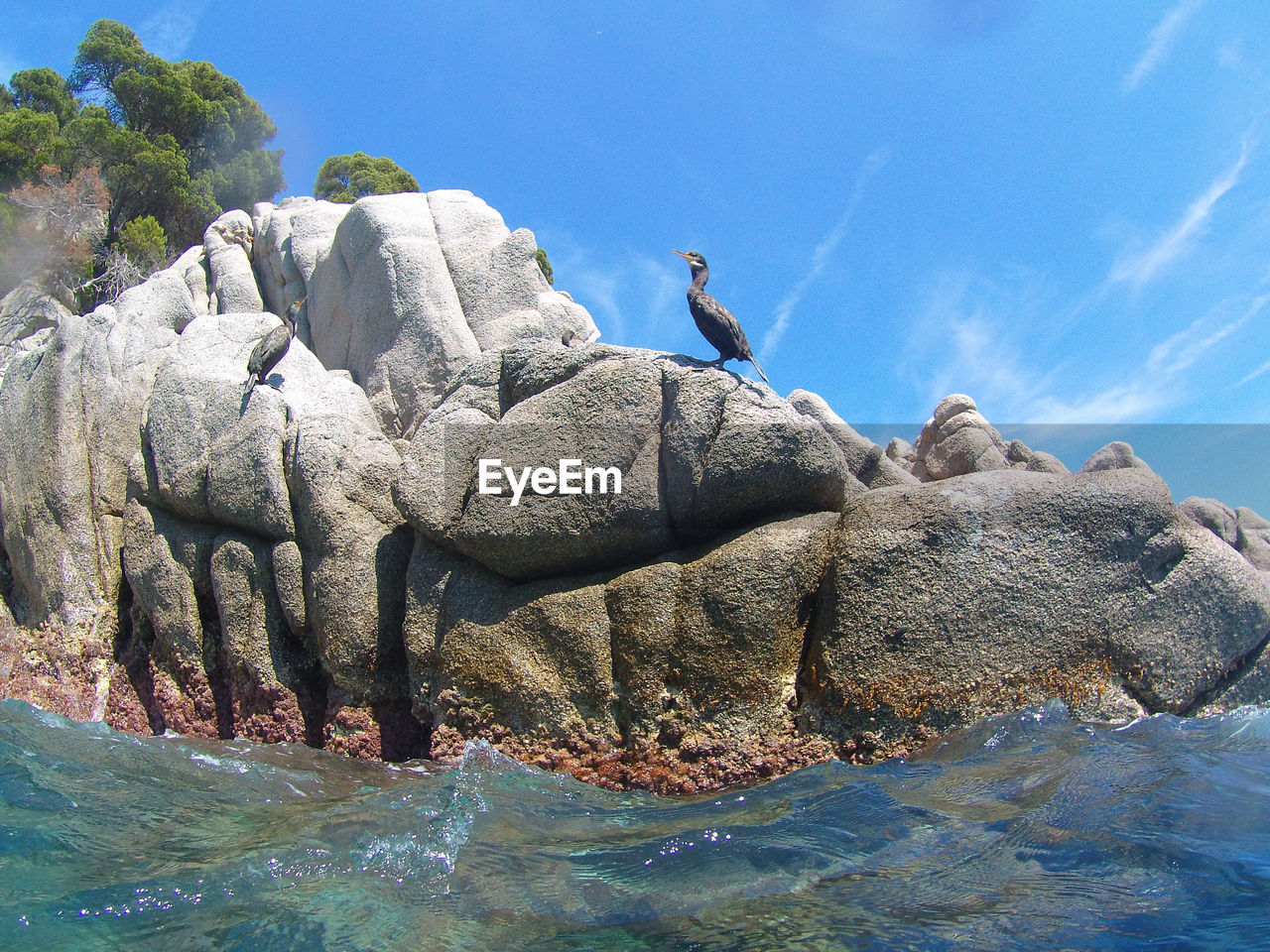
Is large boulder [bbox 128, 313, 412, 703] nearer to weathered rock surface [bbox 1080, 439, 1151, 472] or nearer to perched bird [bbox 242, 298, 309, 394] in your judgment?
perched bird [bbox 242, 298, 309, 394]

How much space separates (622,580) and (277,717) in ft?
12.2

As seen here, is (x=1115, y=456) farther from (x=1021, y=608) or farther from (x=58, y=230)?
(x=58, y=230)

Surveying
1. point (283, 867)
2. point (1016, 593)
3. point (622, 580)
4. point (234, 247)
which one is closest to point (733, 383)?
point (622, 580)

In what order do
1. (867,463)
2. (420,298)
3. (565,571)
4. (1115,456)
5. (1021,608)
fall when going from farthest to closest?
(1115,456) < (420,298) < (867,463) < (565,571) < (1021,608)

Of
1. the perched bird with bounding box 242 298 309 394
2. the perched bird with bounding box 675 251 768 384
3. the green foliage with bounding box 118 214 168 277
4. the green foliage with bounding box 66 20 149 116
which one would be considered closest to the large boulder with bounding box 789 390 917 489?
the perched bird with bounding box 675 251 768 384

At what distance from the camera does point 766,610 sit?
20.7 ft

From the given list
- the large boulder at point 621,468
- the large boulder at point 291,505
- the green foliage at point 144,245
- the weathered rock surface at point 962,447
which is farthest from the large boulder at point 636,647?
the green foliage at point 144,245

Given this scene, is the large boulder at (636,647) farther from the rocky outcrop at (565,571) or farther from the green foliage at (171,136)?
the green foliage at (171,136)

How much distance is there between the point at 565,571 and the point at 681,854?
3.00 meters

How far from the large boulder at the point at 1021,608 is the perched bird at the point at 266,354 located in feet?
22.2

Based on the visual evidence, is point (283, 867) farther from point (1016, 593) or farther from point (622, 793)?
point (1016, 593)

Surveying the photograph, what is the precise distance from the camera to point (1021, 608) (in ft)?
20.1

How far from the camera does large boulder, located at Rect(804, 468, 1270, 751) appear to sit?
19.9 feet

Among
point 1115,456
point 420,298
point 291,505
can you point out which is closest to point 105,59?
point 420,298
